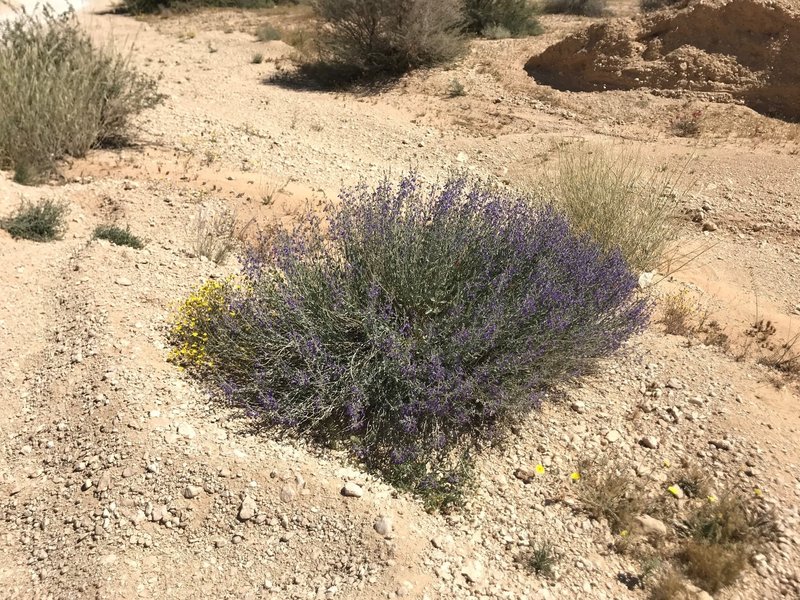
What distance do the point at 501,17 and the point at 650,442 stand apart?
41.1 ft

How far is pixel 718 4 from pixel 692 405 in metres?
8.78

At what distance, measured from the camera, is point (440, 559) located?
2.59 m

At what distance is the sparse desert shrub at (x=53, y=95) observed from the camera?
592cm

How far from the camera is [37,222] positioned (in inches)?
179

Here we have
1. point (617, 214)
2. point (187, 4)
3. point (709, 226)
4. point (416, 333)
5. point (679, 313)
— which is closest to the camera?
point (416, 333)

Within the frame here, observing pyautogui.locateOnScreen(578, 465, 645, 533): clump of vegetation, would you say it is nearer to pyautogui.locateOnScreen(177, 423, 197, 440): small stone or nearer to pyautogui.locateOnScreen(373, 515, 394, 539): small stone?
pyautogui.locateOnScreen(373, 515, 394, 539): small stone

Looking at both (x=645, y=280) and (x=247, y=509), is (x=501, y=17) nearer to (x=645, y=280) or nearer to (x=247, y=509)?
(x=645, y=280)

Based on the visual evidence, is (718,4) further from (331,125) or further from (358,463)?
(358,463)

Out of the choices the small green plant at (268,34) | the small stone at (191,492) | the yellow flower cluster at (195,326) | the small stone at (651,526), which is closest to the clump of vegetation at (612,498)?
the small stone at (651,526)

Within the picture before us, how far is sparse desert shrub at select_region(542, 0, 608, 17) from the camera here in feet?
52.1

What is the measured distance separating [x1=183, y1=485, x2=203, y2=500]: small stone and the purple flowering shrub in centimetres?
50

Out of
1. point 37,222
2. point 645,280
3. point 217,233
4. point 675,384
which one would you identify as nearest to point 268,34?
point 217,233

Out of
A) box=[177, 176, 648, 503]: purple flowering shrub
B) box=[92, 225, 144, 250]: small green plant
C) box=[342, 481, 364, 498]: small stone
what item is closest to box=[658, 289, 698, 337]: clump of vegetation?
box=[177, 176, 648, 503]: purple flowering shrub

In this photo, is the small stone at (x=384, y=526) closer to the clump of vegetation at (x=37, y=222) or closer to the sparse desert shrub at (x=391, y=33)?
the clump of vegetation at (x=37, y=222)
